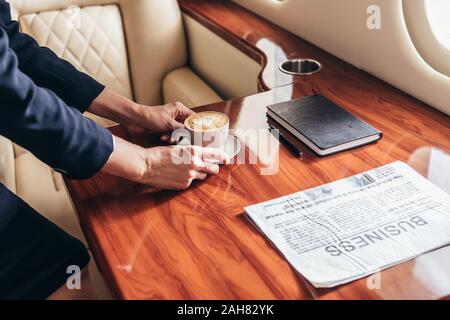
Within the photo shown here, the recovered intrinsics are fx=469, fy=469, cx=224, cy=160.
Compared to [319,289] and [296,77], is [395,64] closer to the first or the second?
[296,77]

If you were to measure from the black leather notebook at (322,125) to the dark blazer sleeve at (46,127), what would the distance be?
17.3 inches

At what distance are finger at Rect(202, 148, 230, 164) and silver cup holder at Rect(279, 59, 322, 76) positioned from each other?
56 centimetres

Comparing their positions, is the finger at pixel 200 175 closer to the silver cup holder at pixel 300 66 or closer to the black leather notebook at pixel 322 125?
the black leather notebook at pixel 322 125

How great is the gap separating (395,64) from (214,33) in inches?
31.5

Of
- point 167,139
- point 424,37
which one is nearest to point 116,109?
point 167,139

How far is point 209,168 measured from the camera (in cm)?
98

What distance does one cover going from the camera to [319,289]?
710mm

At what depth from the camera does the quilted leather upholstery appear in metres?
1.82

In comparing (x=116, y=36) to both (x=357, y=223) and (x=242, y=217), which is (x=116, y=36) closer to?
(x=242, y=217)

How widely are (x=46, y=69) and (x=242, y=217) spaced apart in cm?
64

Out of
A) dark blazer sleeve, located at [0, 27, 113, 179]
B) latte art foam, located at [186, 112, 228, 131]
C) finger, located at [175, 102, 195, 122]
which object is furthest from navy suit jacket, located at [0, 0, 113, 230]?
finger, located at [175, 102, 195, 122]

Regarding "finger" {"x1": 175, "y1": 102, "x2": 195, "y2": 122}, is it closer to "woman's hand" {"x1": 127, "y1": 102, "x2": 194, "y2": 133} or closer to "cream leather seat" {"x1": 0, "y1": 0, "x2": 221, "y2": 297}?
"woman's hand" {"x1": 127, "y1": 102, "x2": 194, "y2": 133}

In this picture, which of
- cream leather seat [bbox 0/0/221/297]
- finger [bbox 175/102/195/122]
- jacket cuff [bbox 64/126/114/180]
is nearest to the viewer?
jacket cuff [bbox 64/126/114/180]

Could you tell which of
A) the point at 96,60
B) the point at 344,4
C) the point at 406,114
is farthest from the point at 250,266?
the point at 96,60
